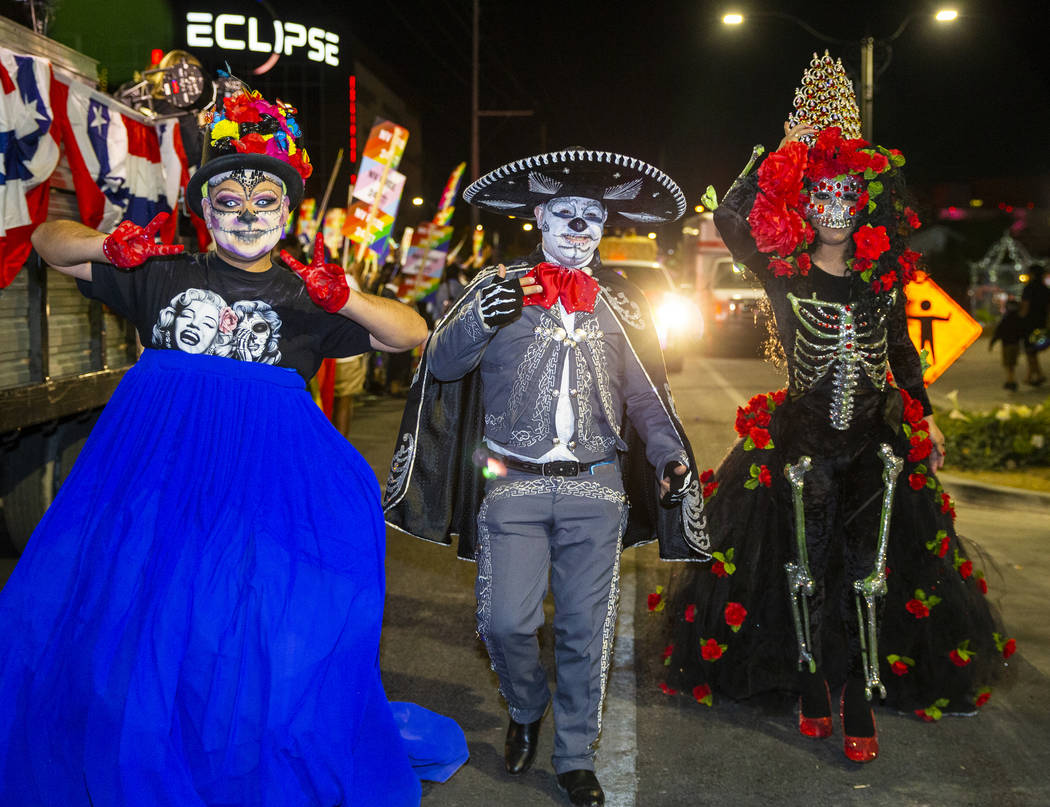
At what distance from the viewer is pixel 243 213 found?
12.1ft

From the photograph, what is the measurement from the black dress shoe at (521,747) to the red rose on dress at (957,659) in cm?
172

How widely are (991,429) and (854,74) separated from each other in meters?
9.15

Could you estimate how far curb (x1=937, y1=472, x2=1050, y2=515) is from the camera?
9.37 metres

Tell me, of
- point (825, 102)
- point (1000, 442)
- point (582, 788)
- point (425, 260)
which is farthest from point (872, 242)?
point (425, 260)

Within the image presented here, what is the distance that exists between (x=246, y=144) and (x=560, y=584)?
1.82m

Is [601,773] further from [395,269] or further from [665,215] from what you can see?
[395,269]

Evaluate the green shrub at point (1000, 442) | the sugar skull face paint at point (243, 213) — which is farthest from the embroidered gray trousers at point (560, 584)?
the green shrub at point (1000, 442)

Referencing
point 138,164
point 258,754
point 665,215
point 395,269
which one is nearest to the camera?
point 258,754

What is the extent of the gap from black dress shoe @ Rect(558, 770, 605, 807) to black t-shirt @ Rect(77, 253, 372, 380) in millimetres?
1668

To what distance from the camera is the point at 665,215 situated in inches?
177

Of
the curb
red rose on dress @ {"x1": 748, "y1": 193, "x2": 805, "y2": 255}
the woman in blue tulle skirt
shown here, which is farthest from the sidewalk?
the woman in blue tulle skirt

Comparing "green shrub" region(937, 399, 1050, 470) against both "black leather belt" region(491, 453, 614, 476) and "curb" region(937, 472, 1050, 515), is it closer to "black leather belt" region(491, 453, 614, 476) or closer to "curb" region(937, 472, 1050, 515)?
"curb" region(937, 472, 1050, 515)

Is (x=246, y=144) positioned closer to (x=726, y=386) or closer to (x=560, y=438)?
(x=560, y=438)

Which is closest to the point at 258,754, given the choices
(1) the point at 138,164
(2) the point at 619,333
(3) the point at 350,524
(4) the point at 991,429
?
(3) the point at 350,524
